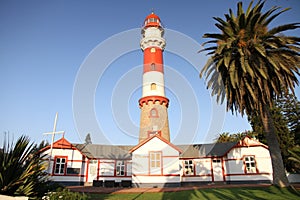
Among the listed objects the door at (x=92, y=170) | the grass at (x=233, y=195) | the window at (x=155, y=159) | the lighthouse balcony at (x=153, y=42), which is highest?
the lighthouse balcony at (x=153, y=42)

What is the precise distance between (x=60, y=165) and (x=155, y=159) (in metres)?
10.9

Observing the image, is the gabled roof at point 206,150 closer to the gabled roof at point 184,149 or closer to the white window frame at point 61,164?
the gabled roof at point 184,149

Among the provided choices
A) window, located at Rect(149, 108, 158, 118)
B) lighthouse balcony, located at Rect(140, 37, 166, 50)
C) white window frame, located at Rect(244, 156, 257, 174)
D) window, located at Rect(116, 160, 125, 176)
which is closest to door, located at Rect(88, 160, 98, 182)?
window, located at Rect(116, 160, 125, 176)

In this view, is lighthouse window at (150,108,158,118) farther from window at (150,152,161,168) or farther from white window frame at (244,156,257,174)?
white window frame at (244,156,257,174)

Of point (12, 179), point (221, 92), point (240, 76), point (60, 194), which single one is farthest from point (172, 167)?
point (12, 179)

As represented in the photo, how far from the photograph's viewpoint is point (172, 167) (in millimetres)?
21750

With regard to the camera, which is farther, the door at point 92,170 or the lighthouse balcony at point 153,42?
the lighthouse balcony at point 153,42

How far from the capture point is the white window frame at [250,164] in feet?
76.9

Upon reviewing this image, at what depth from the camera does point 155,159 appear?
22.1m

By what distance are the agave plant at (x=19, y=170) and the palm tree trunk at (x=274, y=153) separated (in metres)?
15.0

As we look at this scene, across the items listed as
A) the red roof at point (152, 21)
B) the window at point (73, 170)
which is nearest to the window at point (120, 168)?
the window at point (73, 170)

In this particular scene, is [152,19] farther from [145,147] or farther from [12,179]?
[12,179]

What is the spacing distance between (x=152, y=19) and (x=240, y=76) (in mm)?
22280

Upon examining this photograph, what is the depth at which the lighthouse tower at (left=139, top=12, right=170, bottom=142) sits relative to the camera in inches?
1010
